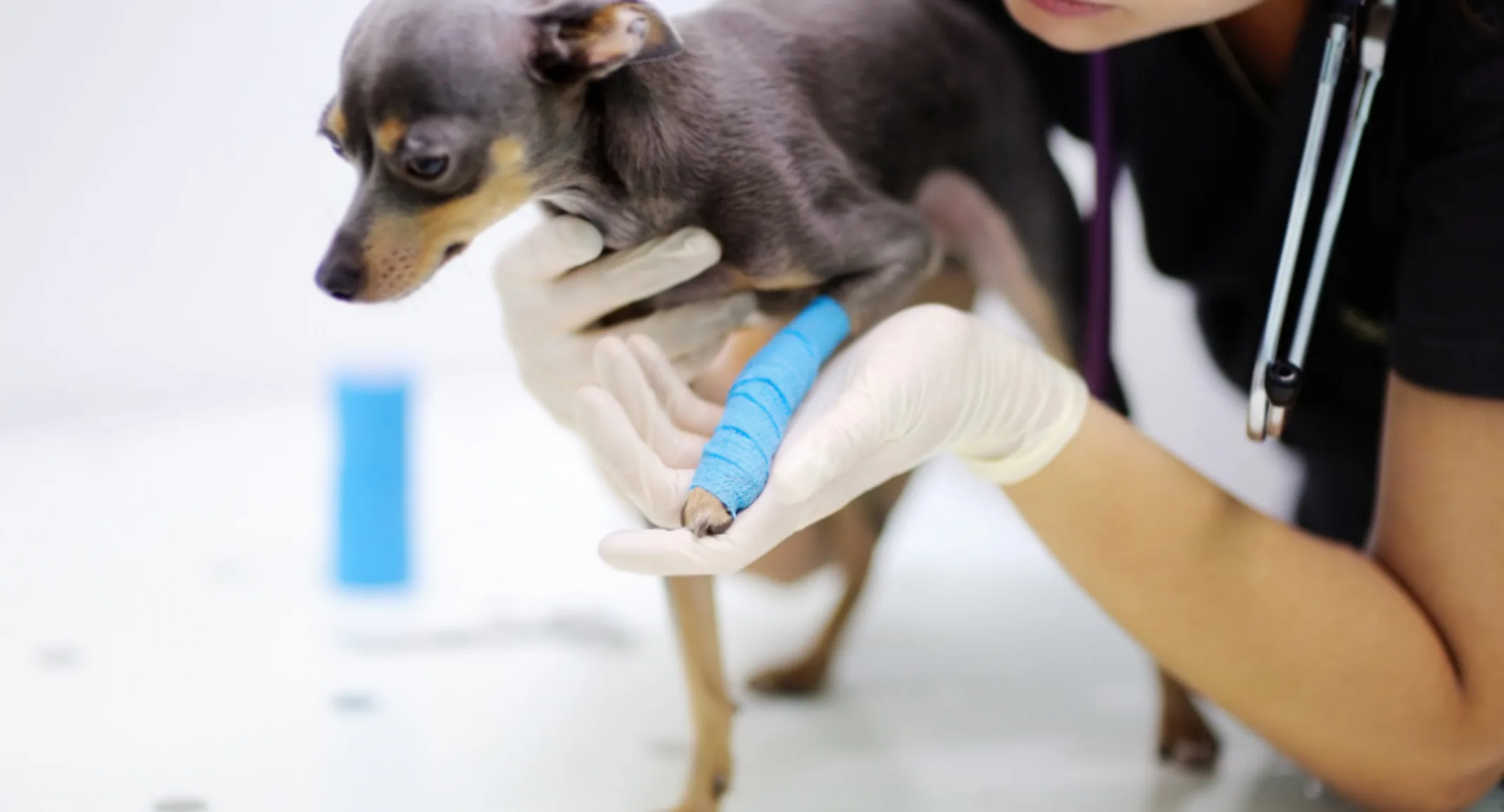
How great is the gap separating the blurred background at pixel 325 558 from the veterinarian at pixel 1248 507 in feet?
0.44

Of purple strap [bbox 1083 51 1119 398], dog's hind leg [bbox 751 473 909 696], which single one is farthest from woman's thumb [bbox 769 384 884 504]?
dog's hind leg [bbox 751 473 909 696]

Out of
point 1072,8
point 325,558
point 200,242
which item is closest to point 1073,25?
point 1072,8

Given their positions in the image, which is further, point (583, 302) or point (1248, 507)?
point (1248, 507)

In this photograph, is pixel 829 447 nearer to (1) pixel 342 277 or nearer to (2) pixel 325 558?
(1) pixel 342 277

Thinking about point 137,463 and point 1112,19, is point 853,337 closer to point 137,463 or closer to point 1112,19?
point 1112,19

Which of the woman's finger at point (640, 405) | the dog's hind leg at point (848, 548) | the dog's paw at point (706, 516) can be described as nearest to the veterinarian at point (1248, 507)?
the woman's finger at point (640, 405)

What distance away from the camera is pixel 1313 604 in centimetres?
121

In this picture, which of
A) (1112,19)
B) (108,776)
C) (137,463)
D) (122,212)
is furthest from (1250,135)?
(137,463)

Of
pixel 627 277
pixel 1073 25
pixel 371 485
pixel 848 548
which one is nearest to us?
pixel 627 277

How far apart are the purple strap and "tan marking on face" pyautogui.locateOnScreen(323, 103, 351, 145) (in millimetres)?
809

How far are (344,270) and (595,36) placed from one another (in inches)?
8.7

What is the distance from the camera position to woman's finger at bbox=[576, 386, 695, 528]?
35.6 inches

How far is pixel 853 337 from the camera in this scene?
1.14 m

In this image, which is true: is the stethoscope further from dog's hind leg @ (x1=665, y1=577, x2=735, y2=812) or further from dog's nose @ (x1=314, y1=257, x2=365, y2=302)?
dog's nose @ (x1=314, y1=257, x2=365, y2=302)
